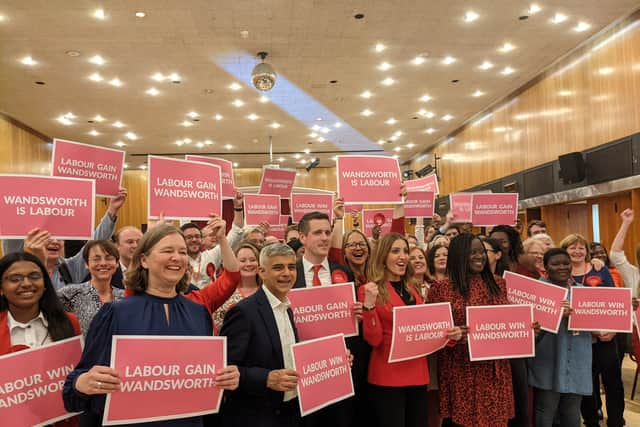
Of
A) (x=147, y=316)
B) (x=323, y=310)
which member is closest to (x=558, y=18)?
(x=323, y=310)

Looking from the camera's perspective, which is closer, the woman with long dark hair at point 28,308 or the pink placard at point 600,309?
the woman with long dark hair at point 28,308

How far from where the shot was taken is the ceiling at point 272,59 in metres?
7.26

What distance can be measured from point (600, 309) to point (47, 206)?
3.43 metres

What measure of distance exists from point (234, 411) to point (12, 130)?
42.0 ft

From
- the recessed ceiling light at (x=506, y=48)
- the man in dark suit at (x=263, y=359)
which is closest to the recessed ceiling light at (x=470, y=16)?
the recessed ceiling light at (x=506, y=48)

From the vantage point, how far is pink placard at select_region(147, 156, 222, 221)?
10.0 ft

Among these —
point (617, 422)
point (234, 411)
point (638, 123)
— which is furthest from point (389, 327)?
point (638, 123)

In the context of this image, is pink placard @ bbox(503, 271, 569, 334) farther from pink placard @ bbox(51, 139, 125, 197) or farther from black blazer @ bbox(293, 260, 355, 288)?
pink placard @ bbox(51, 139, 125, 197)

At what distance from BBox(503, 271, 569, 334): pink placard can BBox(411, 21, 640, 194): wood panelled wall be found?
6059 millimetres

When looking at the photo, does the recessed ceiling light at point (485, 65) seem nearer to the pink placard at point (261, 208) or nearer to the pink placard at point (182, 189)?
the pink placard at point (261, 208)

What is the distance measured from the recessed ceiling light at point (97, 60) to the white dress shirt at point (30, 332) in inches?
299

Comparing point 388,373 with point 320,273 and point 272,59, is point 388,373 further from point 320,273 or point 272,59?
point 272,59

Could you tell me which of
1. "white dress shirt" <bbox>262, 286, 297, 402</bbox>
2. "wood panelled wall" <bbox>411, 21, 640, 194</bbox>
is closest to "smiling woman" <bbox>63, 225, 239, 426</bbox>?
"white dress shirt" <bbox>262, 286, 297, 402</bbox>

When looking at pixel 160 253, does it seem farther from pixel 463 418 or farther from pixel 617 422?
pixel 617 422
